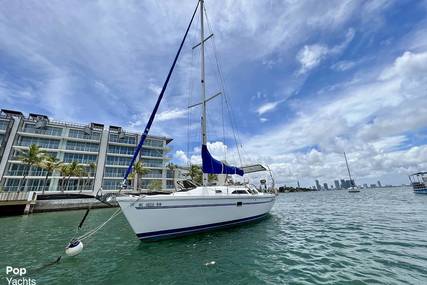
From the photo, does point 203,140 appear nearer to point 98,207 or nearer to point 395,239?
point 395,239

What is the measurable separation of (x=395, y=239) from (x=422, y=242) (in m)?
0.79

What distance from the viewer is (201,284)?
15.9 ft

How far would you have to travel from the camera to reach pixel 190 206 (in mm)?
8727

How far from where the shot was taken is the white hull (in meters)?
7.82

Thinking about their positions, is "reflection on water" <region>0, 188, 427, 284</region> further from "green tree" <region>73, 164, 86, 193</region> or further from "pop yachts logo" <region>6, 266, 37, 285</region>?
"green tree" <region>73, 164, 86, 193</region>

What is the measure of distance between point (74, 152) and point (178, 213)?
4595 centimetres

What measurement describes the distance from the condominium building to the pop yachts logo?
37.9m

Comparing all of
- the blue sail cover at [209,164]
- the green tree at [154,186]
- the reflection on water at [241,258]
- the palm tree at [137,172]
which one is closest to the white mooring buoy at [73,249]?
the reflection on water at [241,258]

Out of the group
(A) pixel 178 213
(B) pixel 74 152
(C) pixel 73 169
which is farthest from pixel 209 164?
(B) pixel 74 152

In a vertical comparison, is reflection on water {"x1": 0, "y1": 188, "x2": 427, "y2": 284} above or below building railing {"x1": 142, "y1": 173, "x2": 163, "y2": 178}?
below

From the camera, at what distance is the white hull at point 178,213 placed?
308 inches

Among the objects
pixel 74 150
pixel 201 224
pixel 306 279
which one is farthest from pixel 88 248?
pixel 74 150

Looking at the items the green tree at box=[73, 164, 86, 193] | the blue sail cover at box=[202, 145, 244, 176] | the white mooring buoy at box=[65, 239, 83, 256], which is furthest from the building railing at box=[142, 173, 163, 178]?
the white mooring buoy at box=[65, 239, 83, 256]

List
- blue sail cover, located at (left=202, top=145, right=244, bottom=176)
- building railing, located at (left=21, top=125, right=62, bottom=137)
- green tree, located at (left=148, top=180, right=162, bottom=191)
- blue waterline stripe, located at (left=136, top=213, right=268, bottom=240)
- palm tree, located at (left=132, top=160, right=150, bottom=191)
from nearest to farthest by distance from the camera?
blue waterline stripe, located at (left=136, top=213, right=268, bottom=240), blue sail cover, located at (left=202, top=145, right=244, bottom=176), building railing, located at (left=21, top=125, right=62, bottom=137), palm tree, located at (left=132, top=160, right=150, bottom=191), green tree, located at (left=148, top=180, right=162, bottom=191)
